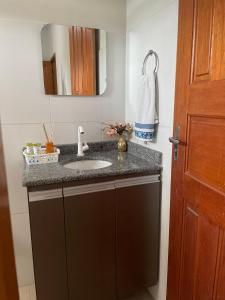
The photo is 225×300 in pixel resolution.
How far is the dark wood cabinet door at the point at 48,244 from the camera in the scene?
1200 millimetres

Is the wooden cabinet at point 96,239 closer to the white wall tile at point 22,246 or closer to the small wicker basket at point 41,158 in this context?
the small wicker basket at point 41,158

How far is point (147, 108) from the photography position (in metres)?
1.39

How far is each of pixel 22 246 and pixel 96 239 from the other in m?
0.77

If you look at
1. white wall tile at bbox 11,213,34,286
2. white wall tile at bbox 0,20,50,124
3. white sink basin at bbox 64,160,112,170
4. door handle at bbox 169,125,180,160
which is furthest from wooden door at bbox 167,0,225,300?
white wall tile at bbox 11,213,34,286

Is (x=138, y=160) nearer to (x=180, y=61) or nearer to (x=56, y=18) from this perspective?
(x=180, y=61)

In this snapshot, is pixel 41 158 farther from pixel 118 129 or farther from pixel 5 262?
pixel 5 262

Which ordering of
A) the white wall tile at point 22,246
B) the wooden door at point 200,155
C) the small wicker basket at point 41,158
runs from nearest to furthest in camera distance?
the wooden door at point 200,155, the small wicker basket at point 41,158, the white wall tile at point 22,246

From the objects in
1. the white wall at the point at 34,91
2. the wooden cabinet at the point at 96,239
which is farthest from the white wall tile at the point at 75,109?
the wooden cabinet at the point at 96,239

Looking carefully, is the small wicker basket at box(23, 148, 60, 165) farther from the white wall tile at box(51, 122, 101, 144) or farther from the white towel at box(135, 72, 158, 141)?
the white towel at box(135, 72, 158, 141)

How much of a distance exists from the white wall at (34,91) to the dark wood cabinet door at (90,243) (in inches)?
23.8

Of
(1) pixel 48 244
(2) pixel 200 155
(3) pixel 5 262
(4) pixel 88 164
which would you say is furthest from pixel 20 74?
(3) pixel 5 262

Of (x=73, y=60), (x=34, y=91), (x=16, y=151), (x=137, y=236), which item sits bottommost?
(x=137, y=236)

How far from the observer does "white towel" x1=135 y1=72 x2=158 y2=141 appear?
137 centimetres

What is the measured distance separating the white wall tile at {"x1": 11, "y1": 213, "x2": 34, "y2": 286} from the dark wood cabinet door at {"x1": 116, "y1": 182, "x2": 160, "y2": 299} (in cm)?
78
